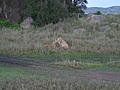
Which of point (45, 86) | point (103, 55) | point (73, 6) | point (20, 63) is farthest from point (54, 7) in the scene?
point (45, 86)

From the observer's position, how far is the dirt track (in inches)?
510

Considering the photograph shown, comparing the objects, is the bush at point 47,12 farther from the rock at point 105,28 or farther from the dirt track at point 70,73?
the dirt track at point 70,73

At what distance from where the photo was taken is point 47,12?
127ft

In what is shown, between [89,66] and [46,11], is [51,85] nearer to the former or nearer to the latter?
[89,66]

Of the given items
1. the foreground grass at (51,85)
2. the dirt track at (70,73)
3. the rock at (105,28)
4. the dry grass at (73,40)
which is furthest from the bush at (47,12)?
the foreground grass at (51,85)

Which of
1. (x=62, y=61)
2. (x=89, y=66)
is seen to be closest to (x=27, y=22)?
(x=62, y=61)

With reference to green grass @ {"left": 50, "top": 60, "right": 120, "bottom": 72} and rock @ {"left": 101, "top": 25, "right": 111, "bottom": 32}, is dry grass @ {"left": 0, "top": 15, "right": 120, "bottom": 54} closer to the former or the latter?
rock @ {"left": 101, "top": 25, "right": 111, "bottom": 32}

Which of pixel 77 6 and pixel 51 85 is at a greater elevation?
pixel 77 6

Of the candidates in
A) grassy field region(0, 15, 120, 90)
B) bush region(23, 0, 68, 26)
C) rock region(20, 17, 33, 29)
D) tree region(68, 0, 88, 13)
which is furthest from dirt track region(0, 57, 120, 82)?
tree region(68, 0, 88, 13)

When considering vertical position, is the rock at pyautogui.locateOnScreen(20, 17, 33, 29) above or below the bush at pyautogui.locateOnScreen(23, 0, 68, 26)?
below

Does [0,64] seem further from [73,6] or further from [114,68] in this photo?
[73,6]

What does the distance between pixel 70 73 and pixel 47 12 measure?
2514 centimetres

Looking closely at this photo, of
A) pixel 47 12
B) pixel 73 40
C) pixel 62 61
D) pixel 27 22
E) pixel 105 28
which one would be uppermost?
pixel 47 12

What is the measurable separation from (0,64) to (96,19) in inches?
886
